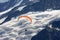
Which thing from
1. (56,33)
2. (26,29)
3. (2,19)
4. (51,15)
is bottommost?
(56,33)

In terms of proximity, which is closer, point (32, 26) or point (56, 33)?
point (56, 33)

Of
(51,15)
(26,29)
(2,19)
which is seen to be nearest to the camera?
(26,29)

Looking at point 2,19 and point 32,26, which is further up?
point 2,19

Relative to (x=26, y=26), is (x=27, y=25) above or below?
above

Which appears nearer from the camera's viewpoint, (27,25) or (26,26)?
(26,26)

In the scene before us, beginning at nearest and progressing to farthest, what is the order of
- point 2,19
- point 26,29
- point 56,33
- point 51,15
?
point 56,33, point 26,29, point 51,15, point 2,19

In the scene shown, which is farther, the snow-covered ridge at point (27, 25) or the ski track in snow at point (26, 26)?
the snow-covered ridge at point (27, 25)

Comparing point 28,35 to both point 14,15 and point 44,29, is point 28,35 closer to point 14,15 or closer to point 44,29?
point 44,29

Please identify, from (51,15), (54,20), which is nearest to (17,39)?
(54,20)
